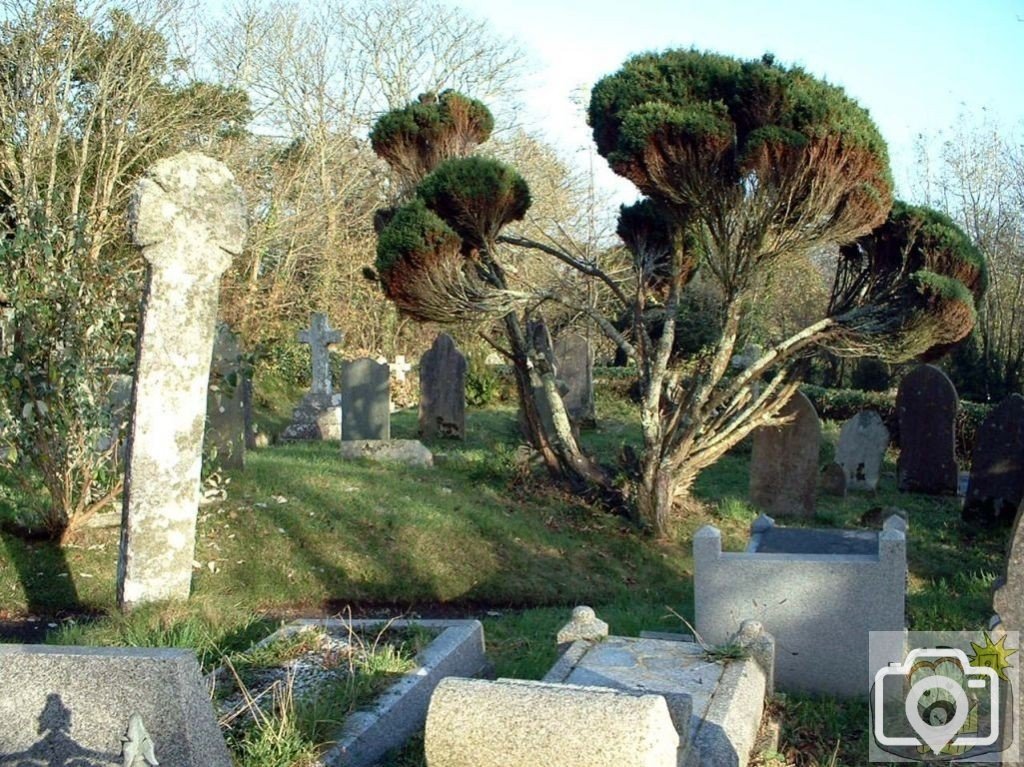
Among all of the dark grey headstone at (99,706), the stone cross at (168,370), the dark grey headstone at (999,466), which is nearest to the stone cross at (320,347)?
the dark grey headstone at (999,466)

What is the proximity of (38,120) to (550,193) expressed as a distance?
1606cm

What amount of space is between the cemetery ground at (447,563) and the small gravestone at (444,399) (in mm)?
2624

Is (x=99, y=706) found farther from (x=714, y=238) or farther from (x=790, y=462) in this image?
(x=790, y=462)

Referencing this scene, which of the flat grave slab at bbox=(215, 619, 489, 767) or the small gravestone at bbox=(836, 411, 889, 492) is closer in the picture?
the flat grave slab at bbox=(215, 619, 489, 767)

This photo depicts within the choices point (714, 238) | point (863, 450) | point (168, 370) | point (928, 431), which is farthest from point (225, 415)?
point (928, 431)

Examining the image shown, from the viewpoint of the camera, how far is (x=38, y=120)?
18078 millimetres

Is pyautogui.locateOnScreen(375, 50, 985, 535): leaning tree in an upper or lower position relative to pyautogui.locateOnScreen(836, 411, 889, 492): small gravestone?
upper

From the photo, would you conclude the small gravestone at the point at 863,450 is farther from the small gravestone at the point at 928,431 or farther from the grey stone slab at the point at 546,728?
the grey stone slab at the point at 546,728

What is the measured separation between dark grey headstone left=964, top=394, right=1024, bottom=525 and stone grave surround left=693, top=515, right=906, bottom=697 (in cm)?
620

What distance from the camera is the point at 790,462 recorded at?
530 inches

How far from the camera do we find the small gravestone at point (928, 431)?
1462 centimetres

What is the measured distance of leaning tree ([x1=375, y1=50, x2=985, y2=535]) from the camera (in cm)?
1122

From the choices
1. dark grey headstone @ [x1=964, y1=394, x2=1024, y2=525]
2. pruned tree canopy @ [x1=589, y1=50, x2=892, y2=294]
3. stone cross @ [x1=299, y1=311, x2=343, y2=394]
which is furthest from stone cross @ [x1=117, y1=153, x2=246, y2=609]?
stone cross @ [x1=299, y1=311, x2=343, y2=394]

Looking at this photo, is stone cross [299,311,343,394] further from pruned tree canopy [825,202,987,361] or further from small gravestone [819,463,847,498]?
pruned tree canopy [825,202,987,361]
